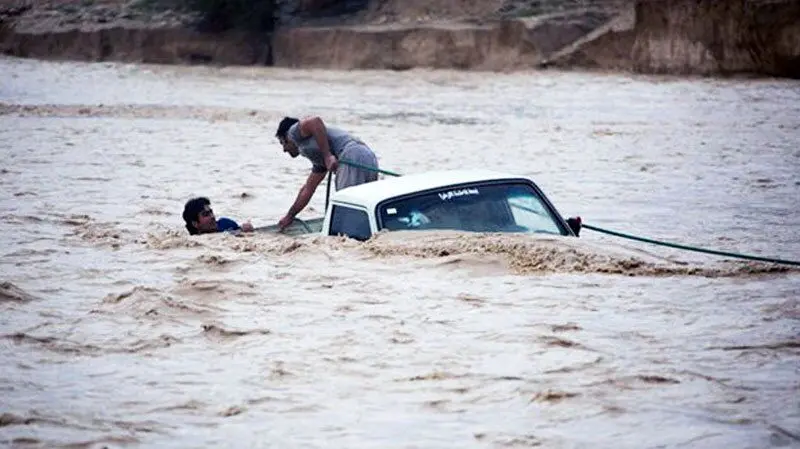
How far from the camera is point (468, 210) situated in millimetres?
10102

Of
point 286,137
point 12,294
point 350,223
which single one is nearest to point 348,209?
point 350,223

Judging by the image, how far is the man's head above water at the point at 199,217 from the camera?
12547 mm

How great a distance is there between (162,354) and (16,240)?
518cm

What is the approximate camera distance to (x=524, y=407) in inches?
283

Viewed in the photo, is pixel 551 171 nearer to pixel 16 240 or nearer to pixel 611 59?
pixel 16 240

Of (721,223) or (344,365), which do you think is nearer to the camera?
(344,365)

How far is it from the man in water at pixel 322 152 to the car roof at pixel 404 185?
6.76 ft

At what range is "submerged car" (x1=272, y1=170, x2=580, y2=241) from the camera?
32.9 feet

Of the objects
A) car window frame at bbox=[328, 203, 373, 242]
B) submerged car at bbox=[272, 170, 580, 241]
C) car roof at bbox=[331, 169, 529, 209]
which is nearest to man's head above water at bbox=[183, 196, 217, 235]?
car window frame at bbox=[328, 203, 373, 242]

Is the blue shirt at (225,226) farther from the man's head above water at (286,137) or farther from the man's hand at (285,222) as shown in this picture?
the man's head above water at (286,137)

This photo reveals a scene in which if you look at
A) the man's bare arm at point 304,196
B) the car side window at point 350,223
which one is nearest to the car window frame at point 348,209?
the car side window at point 350,223

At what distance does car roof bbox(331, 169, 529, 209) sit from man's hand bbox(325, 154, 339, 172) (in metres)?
1.92

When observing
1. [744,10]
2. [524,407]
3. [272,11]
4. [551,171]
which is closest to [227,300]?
[524,407]

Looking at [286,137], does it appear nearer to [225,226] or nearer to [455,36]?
[225,226]
